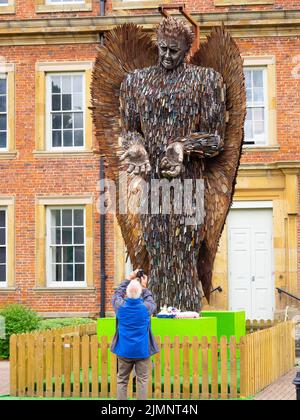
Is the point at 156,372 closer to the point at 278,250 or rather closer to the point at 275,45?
the point at 278,250

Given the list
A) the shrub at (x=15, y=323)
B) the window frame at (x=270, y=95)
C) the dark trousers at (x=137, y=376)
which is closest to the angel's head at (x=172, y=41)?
the dark trousers at (x=137, y=376)

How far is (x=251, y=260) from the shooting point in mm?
24125

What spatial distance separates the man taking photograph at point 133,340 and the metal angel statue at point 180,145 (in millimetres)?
2913

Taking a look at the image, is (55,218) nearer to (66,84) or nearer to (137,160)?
(66,84)

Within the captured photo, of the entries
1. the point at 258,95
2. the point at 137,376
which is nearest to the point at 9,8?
the point at 258,95

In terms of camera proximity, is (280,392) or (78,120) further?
(78,120)

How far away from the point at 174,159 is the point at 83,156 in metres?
11.2

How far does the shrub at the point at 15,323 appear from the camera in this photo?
19.2m

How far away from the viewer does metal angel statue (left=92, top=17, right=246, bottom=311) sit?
44.8 feet

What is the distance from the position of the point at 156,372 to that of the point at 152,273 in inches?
86.4

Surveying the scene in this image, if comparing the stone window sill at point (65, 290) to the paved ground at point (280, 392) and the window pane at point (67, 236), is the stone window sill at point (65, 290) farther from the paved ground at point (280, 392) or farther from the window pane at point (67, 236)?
the paved ground at point (280, 392)

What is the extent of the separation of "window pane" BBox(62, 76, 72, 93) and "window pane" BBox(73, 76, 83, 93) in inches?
4.2

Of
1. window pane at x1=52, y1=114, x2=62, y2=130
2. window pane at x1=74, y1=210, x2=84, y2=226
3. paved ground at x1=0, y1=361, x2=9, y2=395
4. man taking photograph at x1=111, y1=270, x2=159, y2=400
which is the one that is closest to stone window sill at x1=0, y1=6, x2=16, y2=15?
window pane at x1=52, y1=114, x2=62, y2=130
